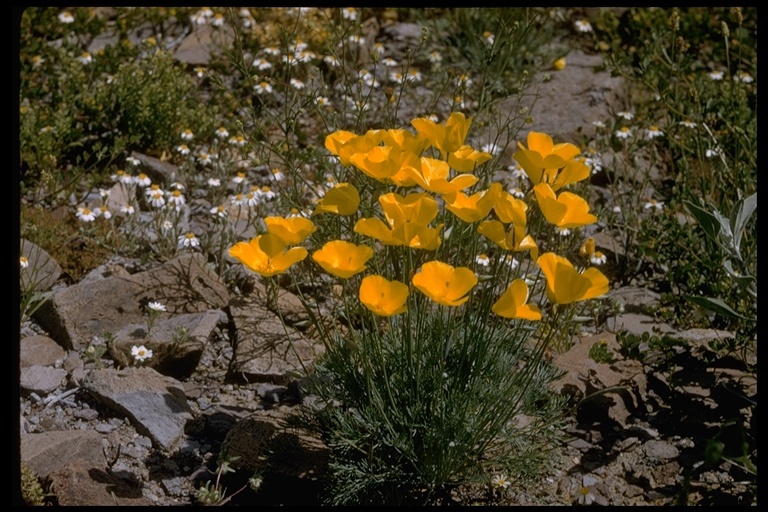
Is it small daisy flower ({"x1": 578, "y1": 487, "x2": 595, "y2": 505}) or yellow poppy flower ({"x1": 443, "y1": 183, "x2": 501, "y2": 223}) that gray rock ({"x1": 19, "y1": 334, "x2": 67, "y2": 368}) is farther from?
small daisy flower ({"x1": 578, "y1": 487, "x2": 595, "y2": 505})

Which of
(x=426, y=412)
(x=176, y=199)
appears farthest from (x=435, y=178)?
(x=176, y=199)

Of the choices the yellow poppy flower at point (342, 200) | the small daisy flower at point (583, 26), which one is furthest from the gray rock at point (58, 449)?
the small daisy flower at point (583, 26)

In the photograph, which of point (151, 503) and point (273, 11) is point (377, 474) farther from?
point (273, 11)

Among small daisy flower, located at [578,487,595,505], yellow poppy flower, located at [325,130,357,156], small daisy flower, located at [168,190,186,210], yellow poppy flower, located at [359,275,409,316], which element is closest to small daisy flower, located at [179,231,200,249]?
small daisy flower, located at [168,190,186,210]

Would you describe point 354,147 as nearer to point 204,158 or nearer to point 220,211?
point 220,211
